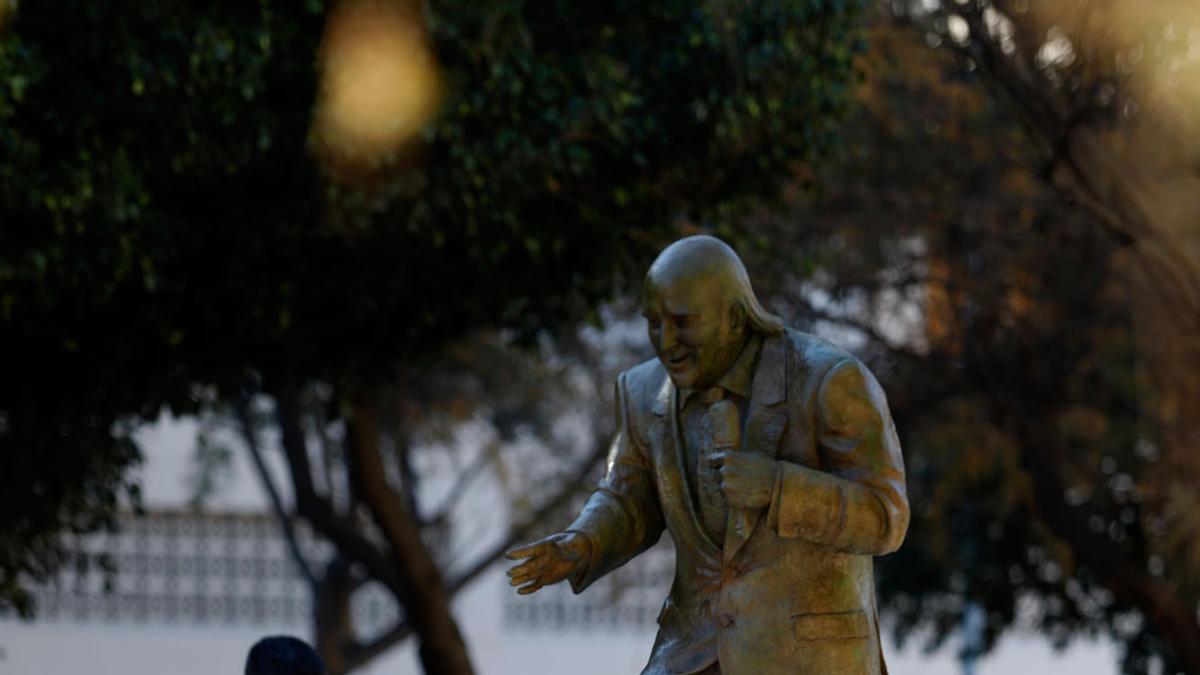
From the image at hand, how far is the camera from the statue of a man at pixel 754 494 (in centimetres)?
514

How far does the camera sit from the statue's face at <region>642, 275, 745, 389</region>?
529 cm

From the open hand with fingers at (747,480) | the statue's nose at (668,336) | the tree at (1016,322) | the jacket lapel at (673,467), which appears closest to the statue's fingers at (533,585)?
the jacket lapel at (673,467)

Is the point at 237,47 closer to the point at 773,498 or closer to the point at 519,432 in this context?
the point at 773,498

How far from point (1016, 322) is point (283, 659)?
9551 mm

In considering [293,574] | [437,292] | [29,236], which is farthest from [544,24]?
[293,574]

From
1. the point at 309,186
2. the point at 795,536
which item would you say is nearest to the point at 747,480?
the point at 795,536

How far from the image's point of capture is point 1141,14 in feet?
37.2

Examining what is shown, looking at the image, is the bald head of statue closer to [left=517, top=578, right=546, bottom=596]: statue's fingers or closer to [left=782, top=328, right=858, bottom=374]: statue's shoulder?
[left=782, top=328, right=858, bottom=374]: statue's shoulder

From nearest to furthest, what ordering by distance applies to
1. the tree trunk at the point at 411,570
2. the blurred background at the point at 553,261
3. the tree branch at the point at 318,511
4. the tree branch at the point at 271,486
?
1. the blurred background at the point at 553,261
2. the tree trunk at the point at 411,570
3. the tree branch at the point at 318,511
4. the tree branch at the point at 271,486

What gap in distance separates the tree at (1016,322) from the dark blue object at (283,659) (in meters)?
6.04

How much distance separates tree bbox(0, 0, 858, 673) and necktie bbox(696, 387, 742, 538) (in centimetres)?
426

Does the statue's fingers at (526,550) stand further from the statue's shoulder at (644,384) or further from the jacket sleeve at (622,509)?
the statue's shoulder at (644,384)

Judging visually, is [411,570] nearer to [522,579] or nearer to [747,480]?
[522,579]

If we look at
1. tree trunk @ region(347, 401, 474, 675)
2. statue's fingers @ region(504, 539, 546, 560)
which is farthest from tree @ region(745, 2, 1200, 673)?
statue's fingers @ region(504, 539, 546, 560)
